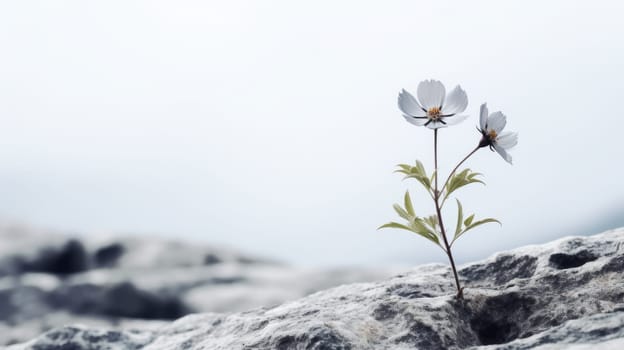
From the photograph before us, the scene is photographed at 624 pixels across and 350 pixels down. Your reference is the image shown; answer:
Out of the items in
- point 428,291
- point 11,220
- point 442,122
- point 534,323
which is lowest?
point 534,323

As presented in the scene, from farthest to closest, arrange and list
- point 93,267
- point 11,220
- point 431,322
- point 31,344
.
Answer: point 11,220 → point 93,267 → point 31,344 → point 431,322

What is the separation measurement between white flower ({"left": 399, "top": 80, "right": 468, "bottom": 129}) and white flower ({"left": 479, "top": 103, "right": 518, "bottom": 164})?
0.05 metres

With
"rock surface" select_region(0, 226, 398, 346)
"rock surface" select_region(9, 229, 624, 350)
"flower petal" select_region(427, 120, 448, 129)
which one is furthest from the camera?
"rock surface" select_region(0, 226, 398, 346)

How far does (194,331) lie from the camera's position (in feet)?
8.50

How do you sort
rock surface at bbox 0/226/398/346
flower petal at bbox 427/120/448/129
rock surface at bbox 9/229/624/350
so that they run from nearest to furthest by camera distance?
1. rock surface at bbox 9/229/624/350
2. flower petal at bbox 427/120/448/129
3. rock surface at bbox 0/226/398/346

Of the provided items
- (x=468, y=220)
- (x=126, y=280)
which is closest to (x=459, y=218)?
(x=468, y=220)

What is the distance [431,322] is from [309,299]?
67 cm

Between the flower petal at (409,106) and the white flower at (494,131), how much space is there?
163 millimetres

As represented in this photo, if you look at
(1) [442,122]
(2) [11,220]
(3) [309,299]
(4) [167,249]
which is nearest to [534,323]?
(1) [442,122]

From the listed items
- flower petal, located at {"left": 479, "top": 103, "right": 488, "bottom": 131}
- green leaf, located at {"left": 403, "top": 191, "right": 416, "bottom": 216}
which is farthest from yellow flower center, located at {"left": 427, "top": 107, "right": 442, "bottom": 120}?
green leaf, located at {"left": 403, "top": 191, "right": 416, "bottom": 216}

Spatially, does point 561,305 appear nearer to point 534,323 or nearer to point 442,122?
point 534,323

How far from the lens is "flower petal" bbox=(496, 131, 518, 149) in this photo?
2011 millimetres

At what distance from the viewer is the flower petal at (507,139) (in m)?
2.01

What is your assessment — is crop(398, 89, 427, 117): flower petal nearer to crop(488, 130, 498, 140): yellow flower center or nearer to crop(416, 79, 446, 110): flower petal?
crop(416, 79, 446, 110): flower petal
